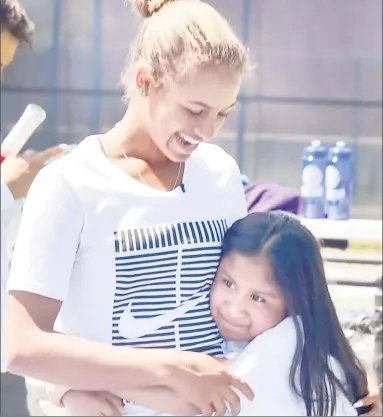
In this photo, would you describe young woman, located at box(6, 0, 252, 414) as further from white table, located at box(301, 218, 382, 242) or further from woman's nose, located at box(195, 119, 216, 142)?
white table, located at box(301, 218, 382, 242)

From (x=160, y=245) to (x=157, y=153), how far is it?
0.44ft

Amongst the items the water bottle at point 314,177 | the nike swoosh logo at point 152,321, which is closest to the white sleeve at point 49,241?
the nike swoosh logo at point 152,321

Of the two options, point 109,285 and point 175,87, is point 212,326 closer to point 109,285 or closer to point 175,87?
point 109,285

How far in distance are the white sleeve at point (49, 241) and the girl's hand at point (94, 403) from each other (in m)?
0.17

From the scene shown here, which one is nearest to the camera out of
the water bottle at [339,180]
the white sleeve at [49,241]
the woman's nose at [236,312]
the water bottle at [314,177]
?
the white sleeve at [49,241]

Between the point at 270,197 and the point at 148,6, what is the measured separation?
0.39m

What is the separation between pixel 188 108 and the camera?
3.94ft

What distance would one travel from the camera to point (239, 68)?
122 centimetres

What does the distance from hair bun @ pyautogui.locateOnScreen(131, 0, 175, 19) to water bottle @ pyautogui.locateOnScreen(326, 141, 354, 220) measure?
0.56 m

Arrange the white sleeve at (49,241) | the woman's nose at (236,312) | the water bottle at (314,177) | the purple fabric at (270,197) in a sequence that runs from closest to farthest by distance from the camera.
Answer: the white sleeve at (49,241)
the woman's nose at (236,312)
the purple fabric at (270,197)
the water bottle at (314,177)

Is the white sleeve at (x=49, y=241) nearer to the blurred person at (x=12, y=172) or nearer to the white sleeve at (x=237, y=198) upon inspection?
the blurred person at (x=12, y=172)

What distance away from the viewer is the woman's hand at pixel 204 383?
3.97ft

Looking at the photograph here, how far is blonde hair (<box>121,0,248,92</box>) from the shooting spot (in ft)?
3.77

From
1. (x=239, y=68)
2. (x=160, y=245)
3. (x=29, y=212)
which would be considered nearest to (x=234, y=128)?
(x=239, y=68)
